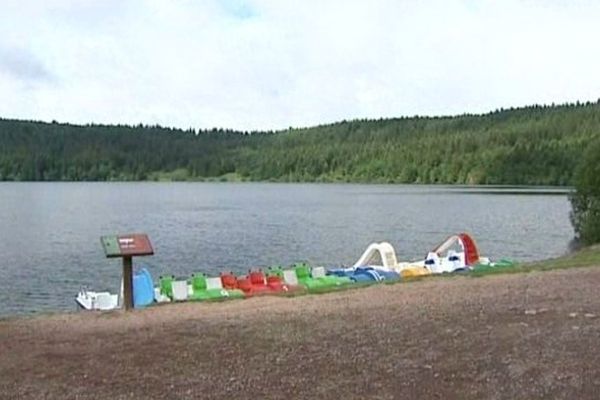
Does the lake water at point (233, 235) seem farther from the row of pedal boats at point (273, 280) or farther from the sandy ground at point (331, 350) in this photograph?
the sandy ground at point (331, 350)

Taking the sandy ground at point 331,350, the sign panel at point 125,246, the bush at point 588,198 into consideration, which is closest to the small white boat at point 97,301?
the sign panel at point 125,246

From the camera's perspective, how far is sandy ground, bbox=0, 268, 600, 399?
8023mm

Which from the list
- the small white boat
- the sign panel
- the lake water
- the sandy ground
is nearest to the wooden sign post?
the sign panel

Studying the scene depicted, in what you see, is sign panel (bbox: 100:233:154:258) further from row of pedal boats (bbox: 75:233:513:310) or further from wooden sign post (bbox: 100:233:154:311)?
row of pedal boats (bbox: 75:233:513:310)

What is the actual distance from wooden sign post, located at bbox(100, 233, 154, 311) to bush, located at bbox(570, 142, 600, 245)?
28453mm

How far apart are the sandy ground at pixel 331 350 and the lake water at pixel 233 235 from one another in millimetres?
17613

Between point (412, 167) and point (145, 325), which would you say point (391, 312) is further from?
point (412, 167)

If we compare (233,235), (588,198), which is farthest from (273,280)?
(233,235)

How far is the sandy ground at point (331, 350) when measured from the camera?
26.3 feet

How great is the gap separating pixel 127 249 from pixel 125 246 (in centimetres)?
8

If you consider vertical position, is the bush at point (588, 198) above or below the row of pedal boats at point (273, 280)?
above

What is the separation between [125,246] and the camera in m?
14.9

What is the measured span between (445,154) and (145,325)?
164 m

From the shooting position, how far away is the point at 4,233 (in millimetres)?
59938
